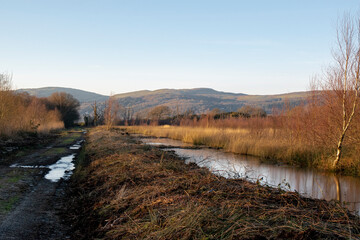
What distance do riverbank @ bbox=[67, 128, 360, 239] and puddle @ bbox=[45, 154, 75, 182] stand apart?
7.70 feet

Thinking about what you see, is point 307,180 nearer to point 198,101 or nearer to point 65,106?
point 65,106

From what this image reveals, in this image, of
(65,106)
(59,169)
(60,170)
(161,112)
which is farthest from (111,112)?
(161,112)

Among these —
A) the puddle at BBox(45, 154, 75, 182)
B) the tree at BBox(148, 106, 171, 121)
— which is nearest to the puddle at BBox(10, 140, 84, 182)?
the puddle at BBox(45, 154, 75, 182)

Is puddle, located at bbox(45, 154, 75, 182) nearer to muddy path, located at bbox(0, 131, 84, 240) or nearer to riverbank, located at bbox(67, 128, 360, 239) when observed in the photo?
muddy path, located at bbox(0, 131, 84, 240)

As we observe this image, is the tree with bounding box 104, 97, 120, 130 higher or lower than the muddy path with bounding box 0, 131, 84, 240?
higher

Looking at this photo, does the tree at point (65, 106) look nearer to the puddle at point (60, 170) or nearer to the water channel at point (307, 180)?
the puddle at point (60, 170)

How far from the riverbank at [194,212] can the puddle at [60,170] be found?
2348 mm

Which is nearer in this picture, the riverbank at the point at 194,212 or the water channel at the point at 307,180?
the riverbank at the point at 194,212

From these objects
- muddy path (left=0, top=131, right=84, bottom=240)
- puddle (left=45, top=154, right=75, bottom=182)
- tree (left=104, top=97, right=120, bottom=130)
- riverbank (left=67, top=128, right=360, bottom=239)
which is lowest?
puddle (left=45, top=154, right=75, bottom=182)

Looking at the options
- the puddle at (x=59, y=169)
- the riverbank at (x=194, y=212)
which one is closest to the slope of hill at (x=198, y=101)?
the puddle at (x=59, y=169)

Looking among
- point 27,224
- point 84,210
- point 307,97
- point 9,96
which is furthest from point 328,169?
point 9,96

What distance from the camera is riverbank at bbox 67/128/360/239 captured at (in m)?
3.27

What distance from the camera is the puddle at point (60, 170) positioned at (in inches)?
357

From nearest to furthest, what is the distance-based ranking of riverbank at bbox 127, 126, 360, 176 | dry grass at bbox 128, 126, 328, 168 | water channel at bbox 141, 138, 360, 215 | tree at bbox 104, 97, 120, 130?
water channel at bbox 141, 138, 360, 215
riverbank at bbox 127, 126, 360, 176
dry grass at bbox 128, 126, 328, 168
tree at bbox 104, 97, 120, 130
